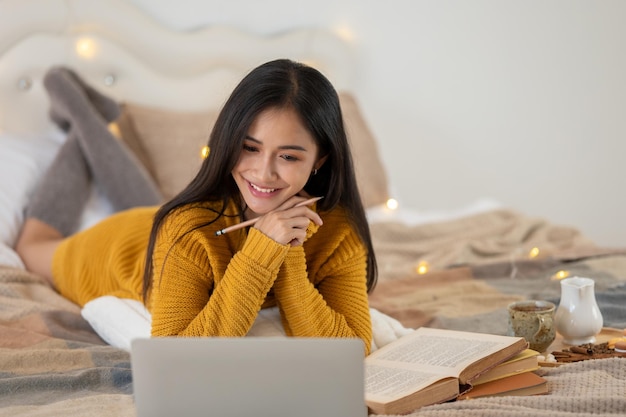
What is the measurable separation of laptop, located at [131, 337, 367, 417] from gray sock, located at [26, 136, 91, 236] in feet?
4.56

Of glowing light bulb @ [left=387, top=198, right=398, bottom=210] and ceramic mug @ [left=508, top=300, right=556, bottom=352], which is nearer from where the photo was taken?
ceramic mug @ [left=508, top=300, right=556, bottom=352]

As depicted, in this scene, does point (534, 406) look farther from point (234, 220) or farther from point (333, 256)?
point (234, 220)

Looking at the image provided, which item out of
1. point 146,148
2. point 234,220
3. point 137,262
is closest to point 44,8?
point 146,148

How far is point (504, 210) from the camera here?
2887 mm

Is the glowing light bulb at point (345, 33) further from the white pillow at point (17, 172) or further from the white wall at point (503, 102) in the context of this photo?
the white pillow at point (17, 172)

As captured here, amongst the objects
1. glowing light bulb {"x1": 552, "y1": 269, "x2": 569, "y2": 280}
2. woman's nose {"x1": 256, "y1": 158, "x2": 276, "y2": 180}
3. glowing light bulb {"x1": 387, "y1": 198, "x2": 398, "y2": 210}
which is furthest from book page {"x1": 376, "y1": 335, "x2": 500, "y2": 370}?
glowing light bulb {"x1": 387, "y1": 198, "x2": 398, "y2": 210}

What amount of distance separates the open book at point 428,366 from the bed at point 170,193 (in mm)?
35

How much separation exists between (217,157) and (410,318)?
0.67 metres

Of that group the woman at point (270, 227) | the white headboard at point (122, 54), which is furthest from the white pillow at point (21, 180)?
the woman at point (270, 227)

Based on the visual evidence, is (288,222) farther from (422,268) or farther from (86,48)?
(86,48)

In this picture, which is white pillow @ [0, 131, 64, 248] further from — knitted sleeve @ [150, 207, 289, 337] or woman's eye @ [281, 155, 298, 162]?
woman's eye @ [281, 155, 298, 162]

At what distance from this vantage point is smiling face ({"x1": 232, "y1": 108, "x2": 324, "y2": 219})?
1476mm

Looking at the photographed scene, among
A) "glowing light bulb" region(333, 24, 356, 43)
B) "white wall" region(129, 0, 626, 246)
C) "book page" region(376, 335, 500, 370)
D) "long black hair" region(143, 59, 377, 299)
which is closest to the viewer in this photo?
"book page" region(376, 335, 500, 370)

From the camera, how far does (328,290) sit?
1.67 meters
